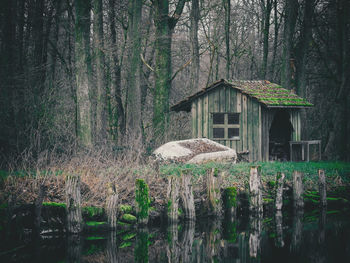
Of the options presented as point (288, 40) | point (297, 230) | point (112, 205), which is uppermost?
point (288, 40)

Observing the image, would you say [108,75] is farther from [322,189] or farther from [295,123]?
[322,189]

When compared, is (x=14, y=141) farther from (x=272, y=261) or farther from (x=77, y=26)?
(x=272, y=261)

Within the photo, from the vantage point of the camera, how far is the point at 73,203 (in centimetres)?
1016

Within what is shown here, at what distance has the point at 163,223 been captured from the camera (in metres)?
11.8

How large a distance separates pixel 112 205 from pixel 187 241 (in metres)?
1.97

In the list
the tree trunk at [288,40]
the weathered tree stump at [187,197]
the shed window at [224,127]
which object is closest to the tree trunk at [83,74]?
the weathered tree stump at [187,197]

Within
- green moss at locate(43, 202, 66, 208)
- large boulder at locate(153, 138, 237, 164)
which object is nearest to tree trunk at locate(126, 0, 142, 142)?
large boulder at locate(153, 138, 237, 164)

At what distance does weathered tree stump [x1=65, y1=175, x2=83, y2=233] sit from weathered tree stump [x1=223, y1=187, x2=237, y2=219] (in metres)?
4.28

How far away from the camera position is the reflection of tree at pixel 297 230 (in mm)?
10082

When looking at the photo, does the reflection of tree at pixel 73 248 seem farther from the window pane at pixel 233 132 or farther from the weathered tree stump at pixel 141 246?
the window pane at pixel 233 132

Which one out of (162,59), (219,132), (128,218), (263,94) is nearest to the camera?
(128,218)

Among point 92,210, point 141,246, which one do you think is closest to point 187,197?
point 141,246

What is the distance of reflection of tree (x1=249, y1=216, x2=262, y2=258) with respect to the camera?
31.7ft

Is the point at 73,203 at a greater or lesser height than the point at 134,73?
lesser
